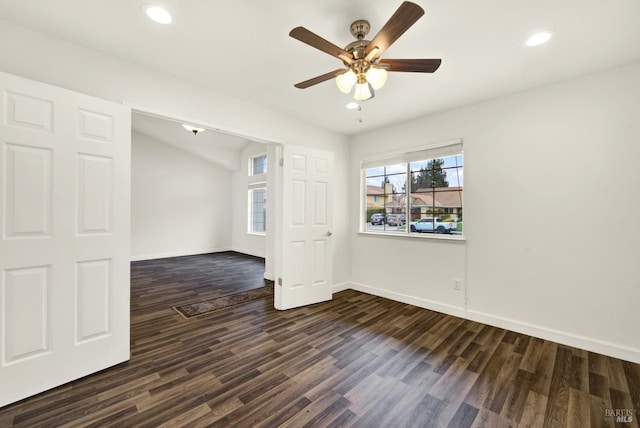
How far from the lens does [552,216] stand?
8.43 feet

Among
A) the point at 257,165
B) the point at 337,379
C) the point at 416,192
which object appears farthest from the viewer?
the point at 257,165

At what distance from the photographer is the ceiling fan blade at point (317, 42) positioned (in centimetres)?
139

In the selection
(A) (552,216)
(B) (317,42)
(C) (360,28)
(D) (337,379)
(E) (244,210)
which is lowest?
→ (D) (337,379)

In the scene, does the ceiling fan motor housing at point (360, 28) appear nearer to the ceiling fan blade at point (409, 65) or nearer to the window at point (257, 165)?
the ceiling fan blade at point (409, 65)

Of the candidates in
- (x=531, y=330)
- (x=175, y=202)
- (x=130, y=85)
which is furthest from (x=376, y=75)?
(x=175, y=202)

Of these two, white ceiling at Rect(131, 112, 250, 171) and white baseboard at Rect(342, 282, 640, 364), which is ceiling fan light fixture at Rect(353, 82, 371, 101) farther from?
white ceiling at Rect(131, 112, 250, 171)

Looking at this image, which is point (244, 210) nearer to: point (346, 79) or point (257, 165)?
point (257, 165)

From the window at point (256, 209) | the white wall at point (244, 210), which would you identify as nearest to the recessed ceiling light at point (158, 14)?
the white wall at point (244, 210)

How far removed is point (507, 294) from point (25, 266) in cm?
419

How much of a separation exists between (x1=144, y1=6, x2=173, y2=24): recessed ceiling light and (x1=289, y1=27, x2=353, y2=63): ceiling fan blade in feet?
3.19

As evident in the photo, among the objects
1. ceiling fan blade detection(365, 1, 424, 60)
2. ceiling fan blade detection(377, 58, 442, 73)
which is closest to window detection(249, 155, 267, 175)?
ceiling fan blade detection(377, 58, 442, 73)

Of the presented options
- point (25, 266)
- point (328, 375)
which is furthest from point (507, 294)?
point (25, 266)

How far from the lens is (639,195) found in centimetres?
220

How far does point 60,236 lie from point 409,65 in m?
2.69
